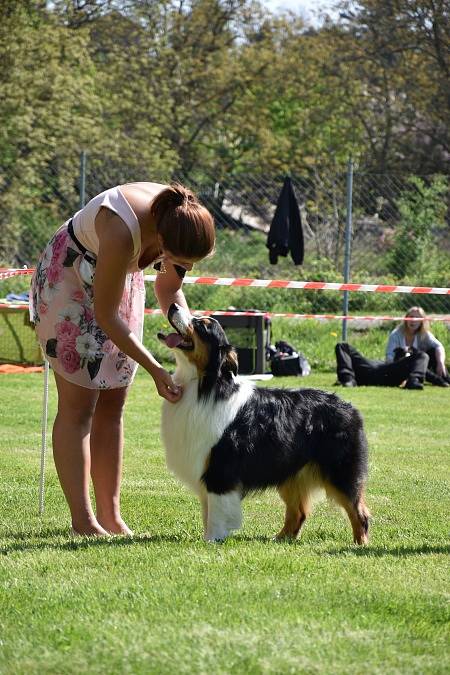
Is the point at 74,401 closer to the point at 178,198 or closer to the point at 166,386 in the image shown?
the point at 166,386

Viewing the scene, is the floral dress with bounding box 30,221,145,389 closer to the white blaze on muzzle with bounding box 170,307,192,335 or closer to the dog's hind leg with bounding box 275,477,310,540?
the white blaze on muzzle with bounding box 170,307,192,335

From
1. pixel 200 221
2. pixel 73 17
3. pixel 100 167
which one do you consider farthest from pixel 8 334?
pixel 73 17

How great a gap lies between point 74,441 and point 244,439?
800 millimetres

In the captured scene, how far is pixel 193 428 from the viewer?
482 centimetres

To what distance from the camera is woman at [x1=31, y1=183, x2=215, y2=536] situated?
14.1 feet

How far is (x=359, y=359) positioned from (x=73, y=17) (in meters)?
17.8

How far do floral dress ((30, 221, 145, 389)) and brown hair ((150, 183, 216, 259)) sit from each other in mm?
478

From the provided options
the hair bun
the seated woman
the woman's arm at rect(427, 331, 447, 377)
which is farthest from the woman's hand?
the woman's arm at rect(427, 331, 447, 377)

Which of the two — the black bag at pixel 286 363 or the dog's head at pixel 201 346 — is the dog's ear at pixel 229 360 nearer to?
the dog's head at pixel 201 346

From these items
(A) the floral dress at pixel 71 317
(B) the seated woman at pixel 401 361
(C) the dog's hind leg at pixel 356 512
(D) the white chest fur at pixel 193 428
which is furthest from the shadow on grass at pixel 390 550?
(B) the seated woman at pixel 401 361

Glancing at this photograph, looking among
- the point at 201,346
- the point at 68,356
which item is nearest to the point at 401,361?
the point at 201,346

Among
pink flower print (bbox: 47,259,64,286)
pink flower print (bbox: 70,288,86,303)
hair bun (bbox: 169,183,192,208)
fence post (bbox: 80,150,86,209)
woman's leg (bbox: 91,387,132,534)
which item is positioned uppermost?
fence post (bbox: 80,150,86,209)

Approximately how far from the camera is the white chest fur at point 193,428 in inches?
190

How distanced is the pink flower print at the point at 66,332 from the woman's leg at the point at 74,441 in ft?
0.56
